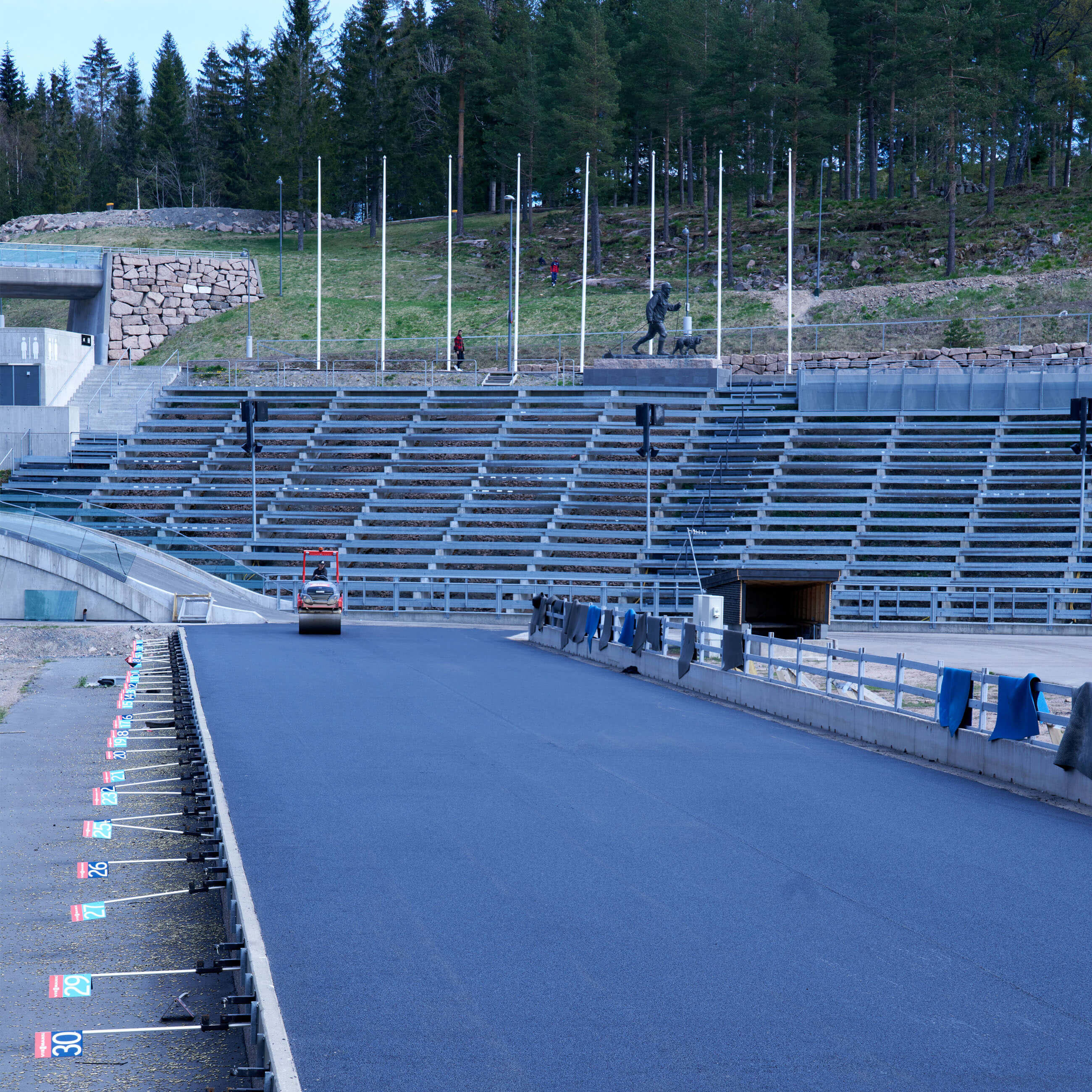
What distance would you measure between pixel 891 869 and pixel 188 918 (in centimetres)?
513

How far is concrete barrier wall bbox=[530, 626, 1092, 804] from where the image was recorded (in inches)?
516

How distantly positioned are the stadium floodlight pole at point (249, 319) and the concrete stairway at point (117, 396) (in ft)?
11.8

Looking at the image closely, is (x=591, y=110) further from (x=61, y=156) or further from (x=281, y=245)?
(x=61, y=156)

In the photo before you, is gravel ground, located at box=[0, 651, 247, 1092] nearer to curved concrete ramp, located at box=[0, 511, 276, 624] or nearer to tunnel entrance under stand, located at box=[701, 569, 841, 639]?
tunnel entrance under stand, located at box=[701, 569, 841, 639]

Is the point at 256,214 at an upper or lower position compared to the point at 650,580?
upper

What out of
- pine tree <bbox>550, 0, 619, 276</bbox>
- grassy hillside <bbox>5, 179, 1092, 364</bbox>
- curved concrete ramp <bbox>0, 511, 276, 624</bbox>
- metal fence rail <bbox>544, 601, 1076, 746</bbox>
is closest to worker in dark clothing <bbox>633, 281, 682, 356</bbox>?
grassy hillside <bbox>5, 179, 1092, 364</bbox>

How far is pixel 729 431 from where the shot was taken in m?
45.4

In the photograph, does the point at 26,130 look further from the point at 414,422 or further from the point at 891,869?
the point at 891,869

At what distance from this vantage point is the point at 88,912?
898 cm

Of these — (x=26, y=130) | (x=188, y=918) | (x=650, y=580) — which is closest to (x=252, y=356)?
(x=650, y=580)

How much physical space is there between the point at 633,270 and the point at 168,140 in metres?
58.1

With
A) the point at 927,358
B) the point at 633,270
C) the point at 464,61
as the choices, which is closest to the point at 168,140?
the point at 464,61

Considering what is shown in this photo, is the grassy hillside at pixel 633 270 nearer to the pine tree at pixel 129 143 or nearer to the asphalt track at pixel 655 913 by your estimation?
the pine tree at pixel 129 143

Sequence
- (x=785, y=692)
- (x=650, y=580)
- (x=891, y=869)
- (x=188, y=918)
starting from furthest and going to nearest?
(x=650, y=580)
(x=785, y=692)
(x=891, y=869)
(x=188, y=918)
